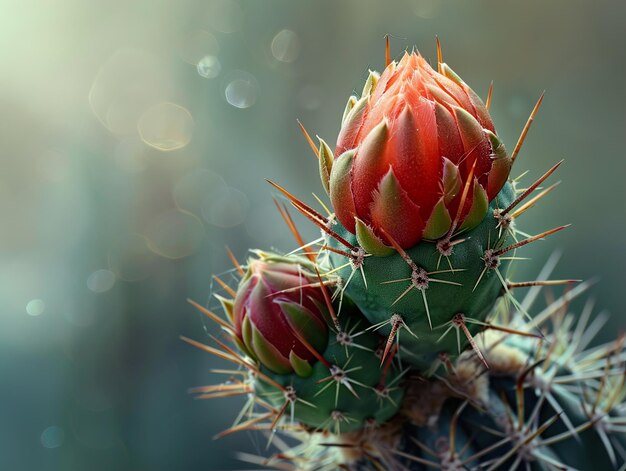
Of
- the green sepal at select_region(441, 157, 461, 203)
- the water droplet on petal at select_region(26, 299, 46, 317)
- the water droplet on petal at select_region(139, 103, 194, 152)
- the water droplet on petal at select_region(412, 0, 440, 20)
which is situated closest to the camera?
the green sepal at select_region(441, 157, 461, 203)

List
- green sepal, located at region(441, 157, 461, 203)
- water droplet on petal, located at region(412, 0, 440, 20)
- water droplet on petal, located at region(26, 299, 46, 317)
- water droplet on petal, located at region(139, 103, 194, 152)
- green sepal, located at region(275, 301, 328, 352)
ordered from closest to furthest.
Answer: green sepal, located at region(441, 157, 461, 203), green sepal, located at region(275, 301, 328, 352), water droplet on petal, located at region(412, 0, 440, 20), water droplet on petal, located at region(26, 299, 46, 317), water droplet on petal, located at region(139, 103, 194, 152)

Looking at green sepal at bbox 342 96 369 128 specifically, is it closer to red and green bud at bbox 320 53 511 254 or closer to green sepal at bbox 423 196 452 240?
red and green bud at bbox 320 53 511 254

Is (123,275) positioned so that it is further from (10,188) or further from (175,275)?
(10,188)

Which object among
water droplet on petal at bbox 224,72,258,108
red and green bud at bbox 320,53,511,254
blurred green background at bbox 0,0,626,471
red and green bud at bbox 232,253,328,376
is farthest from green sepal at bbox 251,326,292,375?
water droplet on petal at bbox 224,72,258,108

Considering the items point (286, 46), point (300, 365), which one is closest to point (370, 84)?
point (300, 365)

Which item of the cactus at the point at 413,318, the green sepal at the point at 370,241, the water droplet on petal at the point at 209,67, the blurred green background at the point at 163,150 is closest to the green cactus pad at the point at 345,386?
the cactus at the point at 413,318

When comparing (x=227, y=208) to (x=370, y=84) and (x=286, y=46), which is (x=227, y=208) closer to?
(x=286, y=46)
